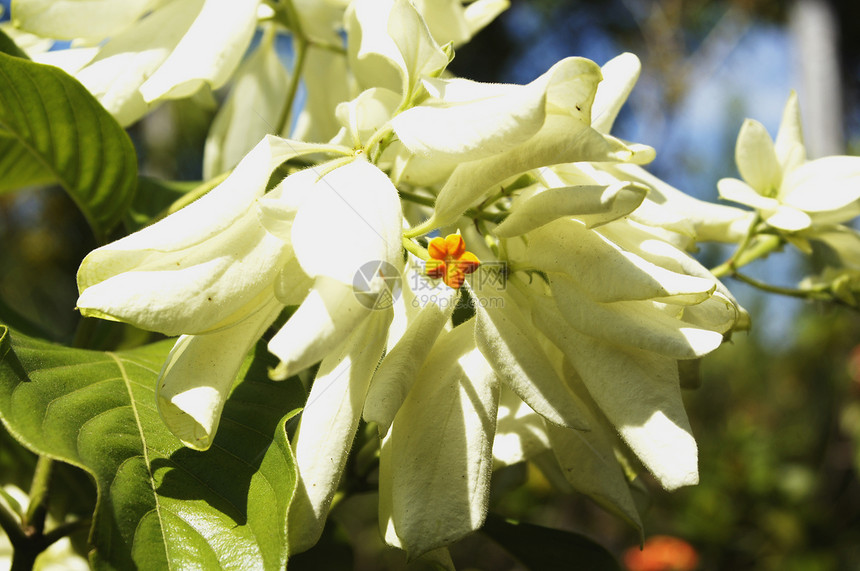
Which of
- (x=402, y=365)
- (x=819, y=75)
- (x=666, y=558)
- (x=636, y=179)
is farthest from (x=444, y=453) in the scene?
(x=819, y=75)

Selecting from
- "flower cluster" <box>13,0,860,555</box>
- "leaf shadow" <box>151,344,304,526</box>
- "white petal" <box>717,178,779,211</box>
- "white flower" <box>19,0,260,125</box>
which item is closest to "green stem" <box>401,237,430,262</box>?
"flower cluster" <box>13,0,860,555</box>

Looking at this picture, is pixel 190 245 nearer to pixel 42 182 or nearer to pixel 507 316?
pixel 507 316

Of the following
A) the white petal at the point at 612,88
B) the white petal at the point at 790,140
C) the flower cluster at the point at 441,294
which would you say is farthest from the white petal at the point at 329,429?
the white petal at the point at 790,140

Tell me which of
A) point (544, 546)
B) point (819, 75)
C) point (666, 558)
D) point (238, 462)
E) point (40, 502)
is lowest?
point (666, 558)

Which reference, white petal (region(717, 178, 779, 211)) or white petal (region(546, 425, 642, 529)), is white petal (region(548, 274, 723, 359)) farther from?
white petal (region(717, 178, 779, 211))

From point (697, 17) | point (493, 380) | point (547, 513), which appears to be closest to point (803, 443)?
point (547, 513)

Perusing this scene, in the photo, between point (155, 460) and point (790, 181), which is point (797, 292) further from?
point (155, 460)

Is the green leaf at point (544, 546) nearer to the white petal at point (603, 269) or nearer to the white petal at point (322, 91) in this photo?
the white petal at point (603, 269)
